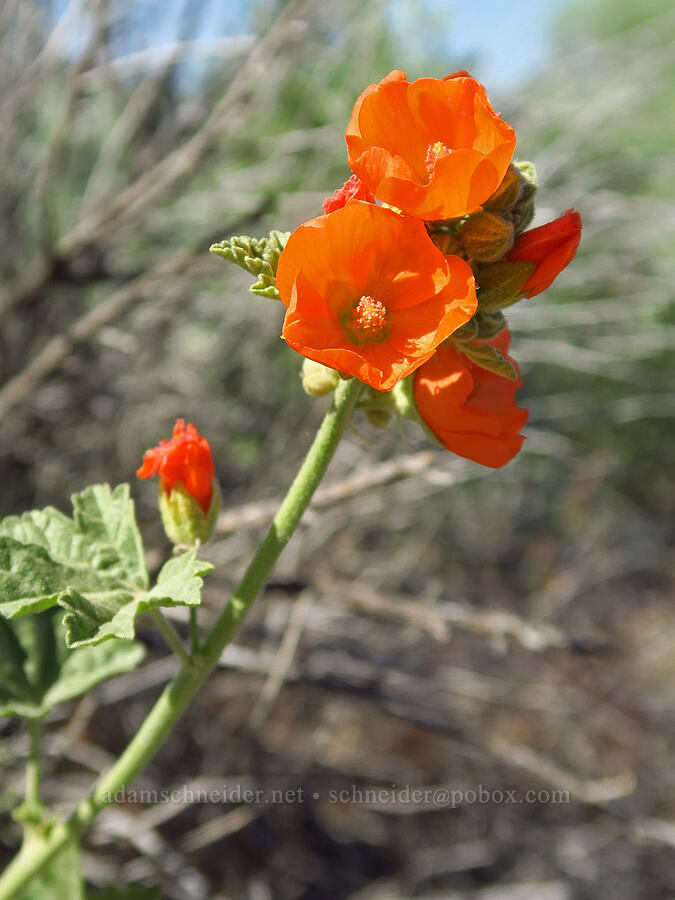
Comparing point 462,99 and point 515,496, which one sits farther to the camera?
point 515,496

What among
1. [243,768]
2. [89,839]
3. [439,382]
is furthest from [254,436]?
[439,382]

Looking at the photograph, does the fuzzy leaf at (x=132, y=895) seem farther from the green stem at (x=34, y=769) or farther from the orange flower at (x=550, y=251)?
the orange flower at (x=550, y=251)

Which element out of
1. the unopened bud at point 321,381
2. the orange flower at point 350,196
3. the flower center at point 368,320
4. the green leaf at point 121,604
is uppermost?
the orange flower at point 350,196

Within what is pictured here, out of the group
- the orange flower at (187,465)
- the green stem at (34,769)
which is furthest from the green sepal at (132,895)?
the orange flower at (187,465)

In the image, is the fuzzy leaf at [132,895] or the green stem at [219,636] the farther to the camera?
the fuzzy leaf at [132,895]

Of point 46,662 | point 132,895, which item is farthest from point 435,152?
point 132,895

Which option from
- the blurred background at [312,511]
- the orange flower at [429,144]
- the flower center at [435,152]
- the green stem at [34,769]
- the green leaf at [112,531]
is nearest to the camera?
the orange flower at [429,144]

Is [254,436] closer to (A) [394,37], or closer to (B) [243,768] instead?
(B) [243,768]

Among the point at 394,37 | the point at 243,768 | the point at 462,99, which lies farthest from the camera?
the point at 394,37
